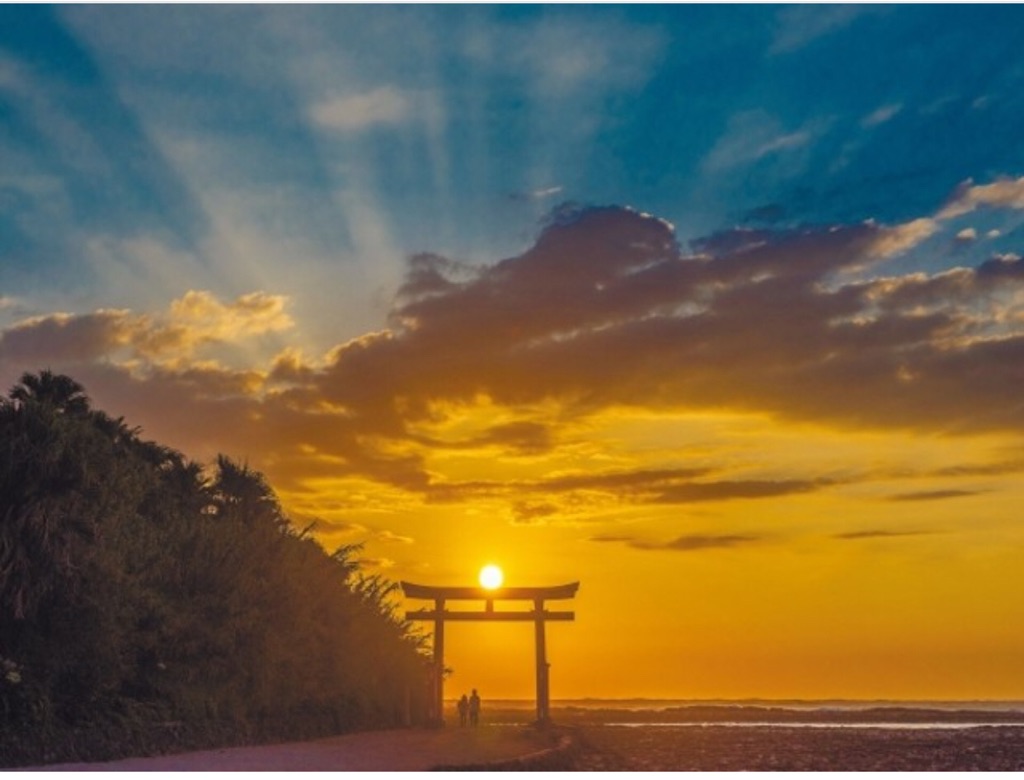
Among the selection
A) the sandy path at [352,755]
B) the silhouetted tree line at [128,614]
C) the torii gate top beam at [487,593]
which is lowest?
the sandy path at [352,755]

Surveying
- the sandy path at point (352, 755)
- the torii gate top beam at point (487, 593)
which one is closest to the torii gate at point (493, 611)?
the torii gate top beam at point (487, 593)

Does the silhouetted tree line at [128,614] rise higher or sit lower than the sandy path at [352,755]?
higher

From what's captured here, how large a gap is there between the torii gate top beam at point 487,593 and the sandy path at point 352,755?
6426 mm

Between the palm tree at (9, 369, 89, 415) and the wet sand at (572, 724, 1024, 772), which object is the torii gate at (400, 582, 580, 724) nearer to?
the wet sand at (572, 724, 1024, 772)

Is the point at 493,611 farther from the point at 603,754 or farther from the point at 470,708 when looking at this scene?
the point at 603,754

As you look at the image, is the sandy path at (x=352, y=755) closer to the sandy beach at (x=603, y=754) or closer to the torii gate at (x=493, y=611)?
the sandy beach at (x=603, y=754)

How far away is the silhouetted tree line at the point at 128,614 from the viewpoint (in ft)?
52.6

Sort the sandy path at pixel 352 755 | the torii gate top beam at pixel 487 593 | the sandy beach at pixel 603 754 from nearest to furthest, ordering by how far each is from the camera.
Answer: the sandy path at pixel 352 755 < the sandy beach at pixel 603 754 < the torii gate top beam at pixel 487 593

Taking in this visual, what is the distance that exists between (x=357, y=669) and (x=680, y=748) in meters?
8.46

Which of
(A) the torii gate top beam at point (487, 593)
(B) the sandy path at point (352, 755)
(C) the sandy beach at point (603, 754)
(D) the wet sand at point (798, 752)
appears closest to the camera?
(B) the sandy path at point (352, 755)

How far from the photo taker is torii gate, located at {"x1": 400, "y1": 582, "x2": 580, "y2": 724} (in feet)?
110

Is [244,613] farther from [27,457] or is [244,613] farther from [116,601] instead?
[27,457]

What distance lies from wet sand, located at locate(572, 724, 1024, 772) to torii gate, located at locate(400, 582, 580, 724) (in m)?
2.34

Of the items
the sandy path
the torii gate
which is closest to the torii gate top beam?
the torii gate
